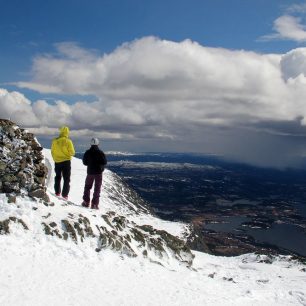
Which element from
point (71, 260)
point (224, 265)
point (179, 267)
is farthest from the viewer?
point (224, 265)

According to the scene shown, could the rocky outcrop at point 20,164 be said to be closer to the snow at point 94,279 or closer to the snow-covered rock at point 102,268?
the snow-covered rock at point 102,268

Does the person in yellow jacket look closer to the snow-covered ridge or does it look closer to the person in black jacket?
the person in black jacket

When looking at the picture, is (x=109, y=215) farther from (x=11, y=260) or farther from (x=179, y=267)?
(x=11, y=260)

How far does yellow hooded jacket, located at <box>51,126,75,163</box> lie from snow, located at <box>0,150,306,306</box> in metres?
2.91

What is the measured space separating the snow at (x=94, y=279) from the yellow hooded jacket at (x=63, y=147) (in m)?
2.91

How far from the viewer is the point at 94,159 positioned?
84.0ft

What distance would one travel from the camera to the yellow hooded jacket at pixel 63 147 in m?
24.8

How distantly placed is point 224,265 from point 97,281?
1700cm

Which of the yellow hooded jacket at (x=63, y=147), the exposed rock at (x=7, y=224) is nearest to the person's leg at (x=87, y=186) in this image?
the yellow hooded jacket at (x=63, y=147)

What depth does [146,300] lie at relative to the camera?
1728 cm

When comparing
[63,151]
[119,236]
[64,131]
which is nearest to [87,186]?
[63,151]

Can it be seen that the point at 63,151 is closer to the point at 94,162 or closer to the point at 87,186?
the point at 94,162

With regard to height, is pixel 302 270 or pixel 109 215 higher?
pixel 109 215

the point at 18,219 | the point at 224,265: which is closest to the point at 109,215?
the point at 18,219
